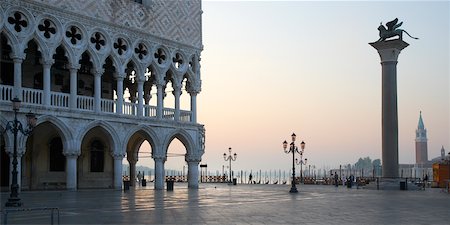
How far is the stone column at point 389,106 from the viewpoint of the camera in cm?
3291

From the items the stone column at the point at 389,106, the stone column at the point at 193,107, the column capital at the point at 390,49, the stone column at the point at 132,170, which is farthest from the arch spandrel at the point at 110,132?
the column capital at the point at 390,49

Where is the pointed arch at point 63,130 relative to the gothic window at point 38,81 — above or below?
below

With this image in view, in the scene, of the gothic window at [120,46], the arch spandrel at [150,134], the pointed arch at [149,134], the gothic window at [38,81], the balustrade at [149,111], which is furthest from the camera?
the balustrade at [149,111]

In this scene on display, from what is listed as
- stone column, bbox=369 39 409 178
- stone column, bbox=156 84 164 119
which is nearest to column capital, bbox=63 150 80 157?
stone column, bbox=156 84 164 119

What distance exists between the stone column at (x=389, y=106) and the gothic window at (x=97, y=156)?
16.2 m

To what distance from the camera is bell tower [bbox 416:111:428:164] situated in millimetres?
185625

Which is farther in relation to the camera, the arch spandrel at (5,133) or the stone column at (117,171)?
the stone column at (117,171)

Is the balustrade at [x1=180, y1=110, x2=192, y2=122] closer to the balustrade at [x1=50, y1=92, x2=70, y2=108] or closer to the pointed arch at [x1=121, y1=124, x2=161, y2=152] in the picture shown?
the pointed arch at [x1=121, y1=124, x2=161, y2=152]

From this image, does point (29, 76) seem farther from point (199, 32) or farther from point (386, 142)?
point (386, 142)

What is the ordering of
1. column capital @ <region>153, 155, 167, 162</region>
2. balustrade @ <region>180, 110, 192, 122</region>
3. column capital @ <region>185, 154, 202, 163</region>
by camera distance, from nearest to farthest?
column capital @ <region>153, 155, 167, 162</region>
balustrade @ <region>180, 110, 192, 122</region>
column capital @ <region>185, 154, 202, 163</region>

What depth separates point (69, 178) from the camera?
2803 centimetres

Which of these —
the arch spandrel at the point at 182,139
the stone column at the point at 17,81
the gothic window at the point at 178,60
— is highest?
the gothic window at the point at 178,60

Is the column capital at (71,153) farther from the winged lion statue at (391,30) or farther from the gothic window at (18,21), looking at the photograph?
the winged lion statue at (391,30)

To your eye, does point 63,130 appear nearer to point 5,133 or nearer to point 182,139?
point 5,133
